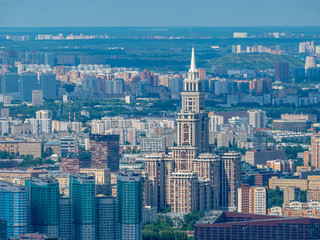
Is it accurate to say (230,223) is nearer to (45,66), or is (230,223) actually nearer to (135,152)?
(135,152)

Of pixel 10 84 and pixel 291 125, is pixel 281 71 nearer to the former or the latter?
pixel 10 84

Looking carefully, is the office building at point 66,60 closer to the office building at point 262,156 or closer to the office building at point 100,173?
the office building at point 262,156

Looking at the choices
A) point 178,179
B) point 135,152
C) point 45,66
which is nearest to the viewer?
point 178,179

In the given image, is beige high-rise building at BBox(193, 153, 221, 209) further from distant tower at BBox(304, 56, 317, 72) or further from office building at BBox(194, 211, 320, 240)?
distant tower at BBox(304, 56, 317, 72)

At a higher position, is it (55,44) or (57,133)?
(55,44)

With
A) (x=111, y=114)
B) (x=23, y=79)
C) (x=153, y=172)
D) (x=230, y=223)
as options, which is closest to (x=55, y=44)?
(x=23, y=79)

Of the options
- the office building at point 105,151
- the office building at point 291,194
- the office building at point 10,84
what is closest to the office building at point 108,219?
the office building at point 291,194

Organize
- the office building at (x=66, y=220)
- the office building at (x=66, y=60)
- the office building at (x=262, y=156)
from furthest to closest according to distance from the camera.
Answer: the office building at (x=66, y=60), the office building at (x=262, y=156), the office building at (x=66, y=220)
